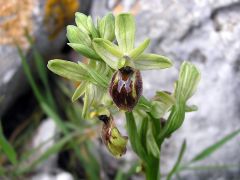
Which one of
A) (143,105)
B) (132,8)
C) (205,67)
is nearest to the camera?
(143,105)

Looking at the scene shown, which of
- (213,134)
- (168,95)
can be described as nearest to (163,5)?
(213,134)

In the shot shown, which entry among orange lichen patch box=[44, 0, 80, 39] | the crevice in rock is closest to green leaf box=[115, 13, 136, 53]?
the crevice in rock

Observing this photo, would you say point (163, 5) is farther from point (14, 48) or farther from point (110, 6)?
point (14, 48)

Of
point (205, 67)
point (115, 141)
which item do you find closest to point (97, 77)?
point (115, 141)

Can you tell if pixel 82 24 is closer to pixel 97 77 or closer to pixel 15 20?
pixel 97 77

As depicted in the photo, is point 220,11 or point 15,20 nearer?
point 220,11

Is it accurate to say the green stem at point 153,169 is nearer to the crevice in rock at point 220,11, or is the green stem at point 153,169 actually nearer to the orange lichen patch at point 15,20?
the crevice in rock at point 220,11
